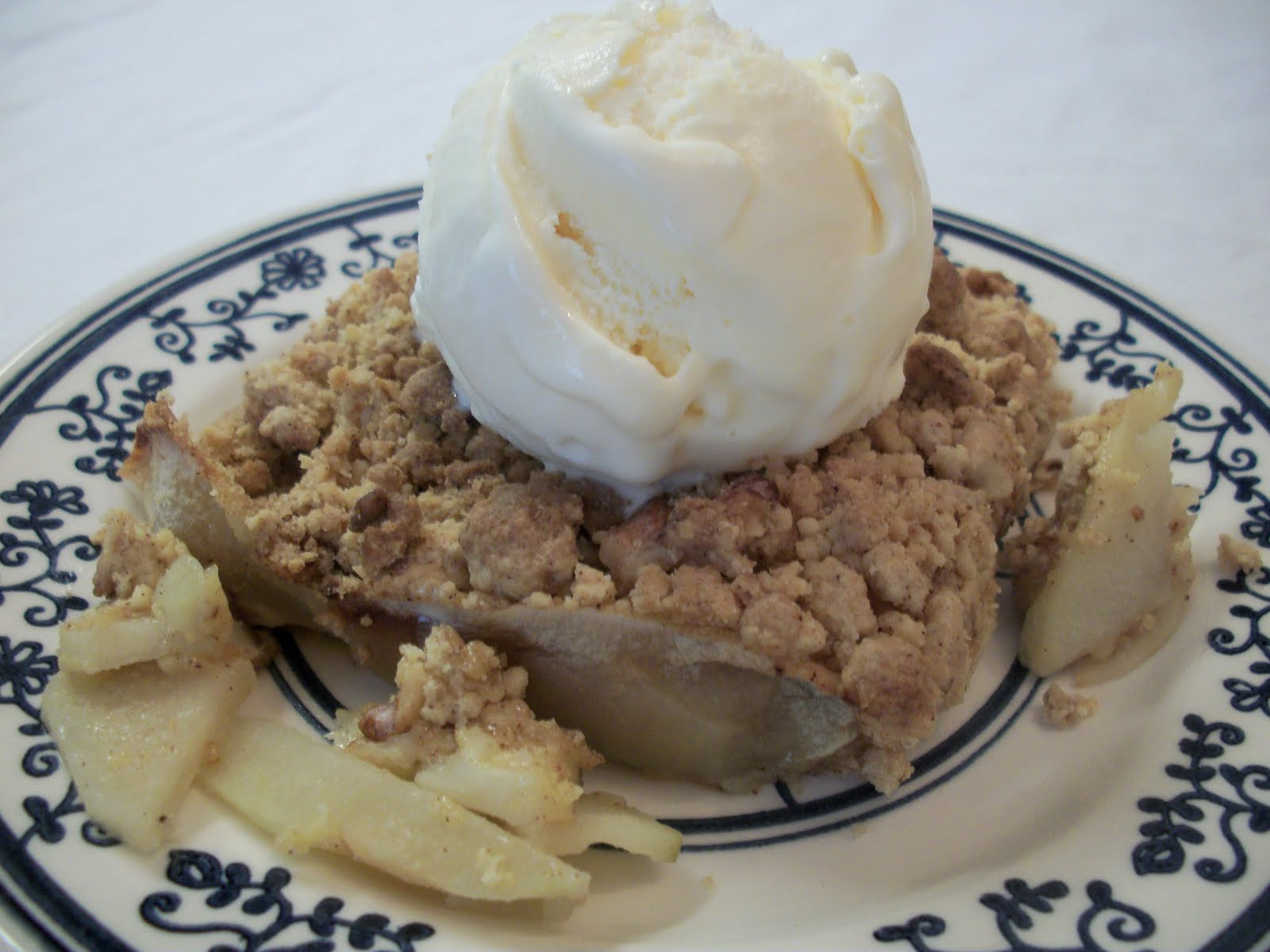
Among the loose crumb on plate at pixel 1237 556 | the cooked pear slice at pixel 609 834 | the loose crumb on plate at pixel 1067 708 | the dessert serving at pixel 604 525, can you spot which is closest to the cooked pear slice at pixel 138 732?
the dessert serving at pixel 604 525

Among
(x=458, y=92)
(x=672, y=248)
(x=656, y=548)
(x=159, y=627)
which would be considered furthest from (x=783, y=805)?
(x=458, y=92)

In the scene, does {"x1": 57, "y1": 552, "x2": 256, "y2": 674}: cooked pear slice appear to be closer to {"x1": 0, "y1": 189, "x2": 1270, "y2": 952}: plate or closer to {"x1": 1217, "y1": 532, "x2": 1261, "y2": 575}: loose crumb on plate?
{"x1": 0, "y1": 189, "x2": 1270, "y2": 952}: plate

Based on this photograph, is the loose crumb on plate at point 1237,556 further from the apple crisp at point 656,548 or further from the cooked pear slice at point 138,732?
the cooked pear slice at point 138,732

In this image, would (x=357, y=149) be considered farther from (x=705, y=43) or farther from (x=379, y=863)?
(x=379, y=863)

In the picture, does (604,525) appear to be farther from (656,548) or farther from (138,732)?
(138,732)

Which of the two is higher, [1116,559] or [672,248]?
[672,248]

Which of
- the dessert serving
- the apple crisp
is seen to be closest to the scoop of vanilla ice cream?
the dessert serving

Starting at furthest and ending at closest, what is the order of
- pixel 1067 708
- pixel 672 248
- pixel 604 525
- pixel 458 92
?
pixel 458 92 < pixel 1067 708 < pixel 604 525 < pixel 672 248

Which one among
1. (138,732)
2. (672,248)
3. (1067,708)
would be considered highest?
(672,248)
